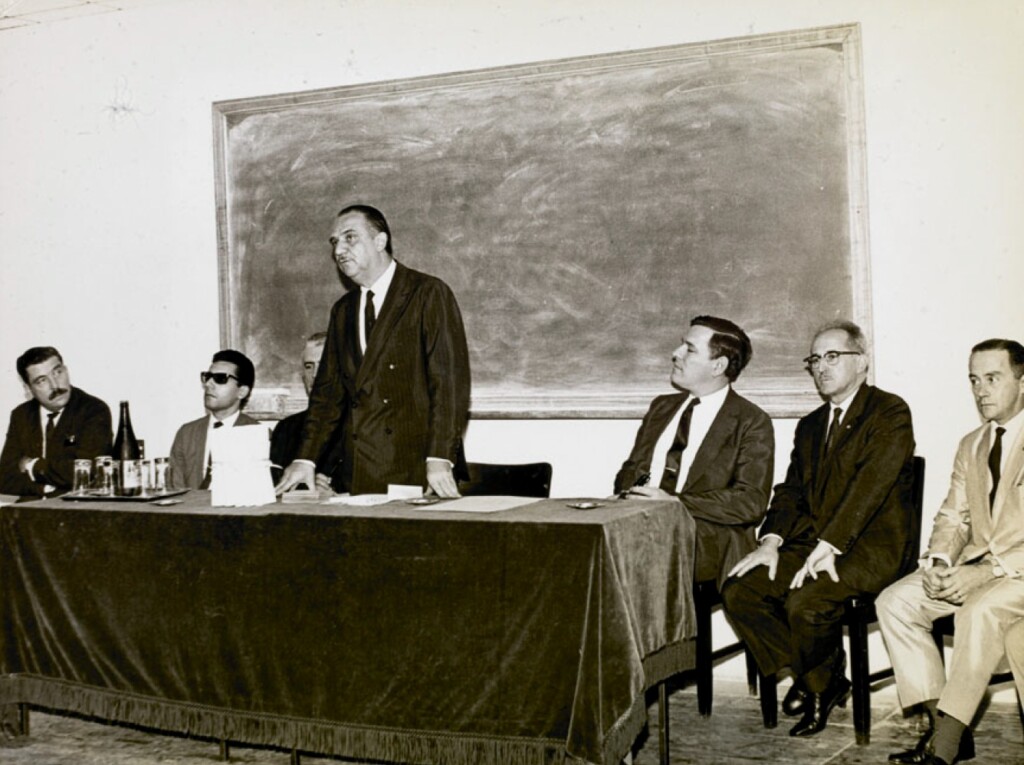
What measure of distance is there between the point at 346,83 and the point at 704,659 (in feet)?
10.3

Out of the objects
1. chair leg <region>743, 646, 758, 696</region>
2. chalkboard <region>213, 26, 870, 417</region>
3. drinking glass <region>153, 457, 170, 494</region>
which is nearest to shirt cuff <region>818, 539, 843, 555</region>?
chair leg <region>743, 646, 758, 696</region>

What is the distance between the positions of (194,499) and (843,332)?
2.41 m

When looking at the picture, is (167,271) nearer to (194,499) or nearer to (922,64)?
(194,499)

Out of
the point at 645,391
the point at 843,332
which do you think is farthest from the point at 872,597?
the point at 645,391

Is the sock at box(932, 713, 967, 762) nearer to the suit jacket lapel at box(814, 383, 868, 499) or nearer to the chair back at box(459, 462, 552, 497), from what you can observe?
the suit jacket lapel at box(814, 383, 868, 499)

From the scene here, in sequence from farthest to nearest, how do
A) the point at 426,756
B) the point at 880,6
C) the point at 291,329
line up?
the point at 291,329 → the point at 880,6 → the point at 426,756

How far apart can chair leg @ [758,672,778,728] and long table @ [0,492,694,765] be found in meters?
0.70

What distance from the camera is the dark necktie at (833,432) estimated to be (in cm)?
434

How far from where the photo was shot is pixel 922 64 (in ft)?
15.1

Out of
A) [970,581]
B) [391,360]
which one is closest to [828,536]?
[970,581]

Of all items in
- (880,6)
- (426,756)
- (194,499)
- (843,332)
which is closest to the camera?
(426,756)

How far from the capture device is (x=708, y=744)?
4.01m

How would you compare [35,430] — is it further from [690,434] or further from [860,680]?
[860,680]

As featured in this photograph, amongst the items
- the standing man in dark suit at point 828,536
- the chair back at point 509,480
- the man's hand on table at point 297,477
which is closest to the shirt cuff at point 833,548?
the standing man in dark suit at point 828,536
